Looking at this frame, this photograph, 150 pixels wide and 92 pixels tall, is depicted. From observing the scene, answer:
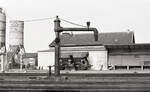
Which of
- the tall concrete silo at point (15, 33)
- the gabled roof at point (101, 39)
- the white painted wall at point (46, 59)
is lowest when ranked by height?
the white painted wall at point (46, 59)

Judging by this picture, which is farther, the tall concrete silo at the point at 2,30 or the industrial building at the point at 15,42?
the tall concrete silo at the point at 2,30

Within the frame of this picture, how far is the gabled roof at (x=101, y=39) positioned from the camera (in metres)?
46.5

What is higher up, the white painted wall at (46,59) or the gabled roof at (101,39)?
the gabled roof at (101,39)

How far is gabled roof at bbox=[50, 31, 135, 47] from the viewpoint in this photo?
153 ft

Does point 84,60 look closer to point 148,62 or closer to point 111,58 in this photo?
point 111,58

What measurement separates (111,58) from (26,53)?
33784 mm

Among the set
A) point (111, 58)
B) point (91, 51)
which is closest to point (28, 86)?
point (111, 58)

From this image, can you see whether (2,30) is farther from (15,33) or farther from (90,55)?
(90,55)

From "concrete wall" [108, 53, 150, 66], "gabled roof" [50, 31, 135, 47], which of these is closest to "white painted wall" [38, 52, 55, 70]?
"gabled roof" [50, 31, 135, 47]

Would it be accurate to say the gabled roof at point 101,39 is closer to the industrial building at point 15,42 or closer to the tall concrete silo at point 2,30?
the industrial building at point 15,42

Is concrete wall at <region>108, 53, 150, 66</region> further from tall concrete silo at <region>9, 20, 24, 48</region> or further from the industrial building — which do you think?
tall concrete silo at <region>9, 20, 24, 48</region>

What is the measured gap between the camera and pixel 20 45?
67562 mm

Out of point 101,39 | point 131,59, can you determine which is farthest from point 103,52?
point 131,59

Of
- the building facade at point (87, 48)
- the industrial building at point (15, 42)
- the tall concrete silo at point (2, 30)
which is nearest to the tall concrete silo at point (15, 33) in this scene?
the industrial building at point (15, 42)
